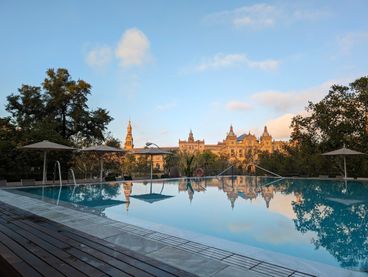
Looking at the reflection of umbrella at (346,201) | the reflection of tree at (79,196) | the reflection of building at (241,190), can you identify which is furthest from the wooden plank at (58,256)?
the reflection of umbrella at (346,201)

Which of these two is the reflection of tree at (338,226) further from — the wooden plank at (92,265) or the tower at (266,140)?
the tower at (266,140)

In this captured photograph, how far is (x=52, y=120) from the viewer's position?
65.8ft

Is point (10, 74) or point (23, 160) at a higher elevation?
point (10, 74)

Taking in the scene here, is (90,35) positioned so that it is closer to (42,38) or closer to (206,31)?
(42,38)

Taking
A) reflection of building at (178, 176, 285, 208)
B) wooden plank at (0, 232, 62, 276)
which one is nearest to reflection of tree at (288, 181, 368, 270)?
reflection of building at (178, 176, 285, 208)

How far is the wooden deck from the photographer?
2.83 metres

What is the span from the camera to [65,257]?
10.7 feet

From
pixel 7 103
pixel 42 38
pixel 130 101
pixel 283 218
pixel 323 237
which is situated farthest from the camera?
pixel 130 101

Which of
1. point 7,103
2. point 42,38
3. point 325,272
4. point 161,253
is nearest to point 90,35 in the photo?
point 42,38

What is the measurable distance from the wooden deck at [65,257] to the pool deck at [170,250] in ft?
0.20

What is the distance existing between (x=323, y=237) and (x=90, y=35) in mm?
14365

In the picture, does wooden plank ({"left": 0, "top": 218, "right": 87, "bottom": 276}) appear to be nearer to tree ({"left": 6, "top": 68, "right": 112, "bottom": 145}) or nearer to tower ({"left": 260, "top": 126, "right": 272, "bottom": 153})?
tree ({"left": 6, "top": 68, "right": 112, "bottom": 145})

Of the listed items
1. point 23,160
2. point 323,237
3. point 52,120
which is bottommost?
point 323,237

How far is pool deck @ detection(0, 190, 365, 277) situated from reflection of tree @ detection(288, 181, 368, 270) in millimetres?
1247
